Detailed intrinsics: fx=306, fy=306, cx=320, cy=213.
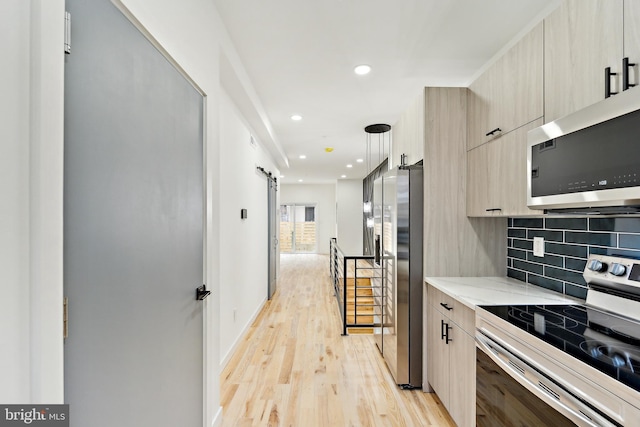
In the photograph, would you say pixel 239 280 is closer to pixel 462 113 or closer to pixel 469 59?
pixel 462 113

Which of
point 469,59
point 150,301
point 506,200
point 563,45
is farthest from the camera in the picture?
point 469,59

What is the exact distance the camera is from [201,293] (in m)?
1.67

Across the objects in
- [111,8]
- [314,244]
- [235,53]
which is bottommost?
[314,244]

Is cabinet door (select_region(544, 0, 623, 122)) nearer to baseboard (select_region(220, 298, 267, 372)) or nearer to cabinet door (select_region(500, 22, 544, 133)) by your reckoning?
cabinet door (select_region(500, 22, 544, 133))

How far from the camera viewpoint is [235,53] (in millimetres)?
2344

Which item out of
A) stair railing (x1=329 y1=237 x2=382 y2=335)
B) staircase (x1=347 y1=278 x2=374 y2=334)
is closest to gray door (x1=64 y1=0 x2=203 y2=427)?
stair railing (x1=329 y1=237 x2=382 y2=335)

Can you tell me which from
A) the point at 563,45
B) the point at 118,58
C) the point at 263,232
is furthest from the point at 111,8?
the point at 263,232

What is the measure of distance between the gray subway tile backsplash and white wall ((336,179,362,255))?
789 cm

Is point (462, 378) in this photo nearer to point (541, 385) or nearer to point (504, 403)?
point (504, 403)

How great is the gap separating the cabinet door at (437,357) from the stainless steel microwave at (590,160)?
105cm

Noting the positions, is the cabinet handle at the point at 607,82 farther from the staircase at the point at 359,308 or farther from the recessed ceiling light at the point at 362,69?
the staircase at the point at 359,308

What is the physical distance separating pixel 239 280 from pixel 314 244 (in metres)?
8.32

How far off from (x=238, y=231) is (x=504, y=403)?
270cm

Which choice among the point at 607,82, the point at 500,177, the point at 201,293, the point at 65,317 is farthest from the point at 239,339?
the point at 607,82
